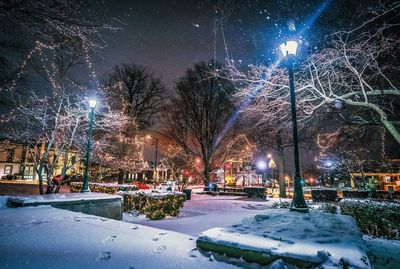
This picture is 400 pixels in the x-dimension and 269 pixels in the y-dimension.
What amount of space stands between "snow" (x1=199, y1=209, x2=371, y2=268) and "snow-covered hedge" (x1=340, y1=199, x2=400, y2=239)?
19.6ft

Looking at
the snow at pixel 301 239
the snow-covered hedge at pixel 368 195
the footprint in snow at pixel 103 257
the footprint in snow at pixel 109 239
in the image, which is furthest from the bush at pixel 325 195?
the footprint in snow at pixel 103 257

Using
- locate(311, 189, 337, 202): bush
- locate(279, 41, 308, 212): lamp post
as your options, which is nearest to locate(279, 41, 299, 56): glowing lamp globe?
locate(279, 41, 308, 212): lamp post

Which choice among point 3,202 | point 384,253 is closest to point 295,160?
point 384,253

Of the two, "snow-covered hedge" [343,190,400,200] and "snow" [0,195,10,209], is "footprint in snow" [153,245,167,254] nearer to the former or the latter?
"snow" [0,195,10,209]

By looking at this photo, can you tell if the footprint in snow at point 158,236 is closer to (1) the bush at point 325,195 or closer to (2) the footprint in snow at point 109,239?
(2) the footprint in snow at point 109,239

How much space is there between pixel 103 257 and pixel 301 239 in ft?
9.02

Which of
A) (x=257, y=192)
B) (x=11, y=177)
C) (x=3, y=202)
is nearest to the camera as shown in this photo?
(x=3, y=202)

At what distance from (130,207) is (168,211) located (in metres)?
1.95

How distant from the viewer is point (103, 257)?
3135 mm

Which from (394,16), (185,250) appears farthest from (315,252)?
(394,16)

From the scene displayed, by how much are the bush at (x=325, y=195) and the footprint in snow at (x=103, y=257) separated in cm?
2155

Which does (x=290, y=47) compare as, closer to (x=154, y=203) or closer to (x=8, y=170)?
(x=154, y=203)

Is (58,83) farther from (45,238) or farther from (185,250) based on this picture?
(185,250)

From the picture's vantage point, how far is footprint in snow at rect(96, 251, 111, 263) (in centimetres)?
304
